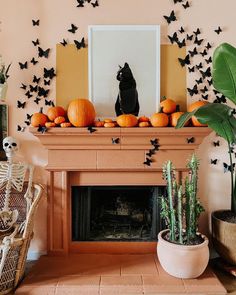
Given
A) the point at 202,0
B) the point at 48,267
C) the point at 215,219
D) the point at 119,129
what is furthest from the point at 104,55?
the point at 48,267

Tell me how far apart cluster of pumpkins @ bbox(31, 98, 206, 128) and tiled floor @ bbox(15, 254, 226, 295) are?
3.66 feet

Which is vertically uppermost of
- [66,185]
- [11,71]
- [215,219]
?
[11,71]

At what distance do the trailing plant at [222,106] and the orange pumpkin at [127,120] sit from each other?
36cm

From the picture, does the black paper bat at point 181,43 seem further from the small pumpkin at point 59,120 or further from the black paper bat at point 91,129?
the small pumpkin at point 59,120

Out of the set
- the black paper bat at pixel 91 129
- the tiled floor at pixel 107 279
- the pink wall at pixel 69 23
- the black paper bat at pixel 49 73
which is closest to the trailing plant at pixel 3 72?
the pink wall at pixel 69 23

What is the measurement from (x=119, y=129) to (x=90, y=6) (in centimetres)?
112

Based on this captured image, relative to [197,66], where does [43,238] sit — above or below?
below

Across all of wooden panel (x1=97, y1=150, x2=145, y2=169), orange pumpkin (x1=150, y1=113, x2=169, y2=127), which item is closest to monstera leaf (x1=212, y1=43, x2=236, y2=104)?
orange pumpkin (x1=150, y1=113, x2=169, y2=127)

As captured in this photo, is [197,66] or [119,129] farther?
[197,66]

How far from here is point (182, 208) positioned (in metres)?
→ 2.03

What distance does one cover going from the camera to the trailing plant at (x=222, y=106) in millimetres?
1965

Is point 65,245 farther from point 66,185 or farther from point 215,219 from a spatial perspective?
point 215,219

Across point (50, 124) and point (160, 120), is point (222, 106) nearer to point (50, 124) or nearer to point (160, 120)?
point (160, 120)

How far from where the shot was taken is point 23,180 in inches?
91.0
